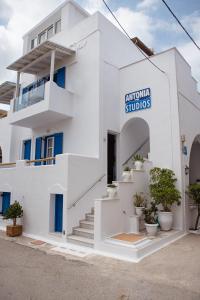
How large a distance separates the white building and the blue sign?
0.15 feet

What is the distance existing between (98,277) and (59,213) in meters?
3.73

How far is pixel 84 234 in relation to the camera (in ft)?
24.1

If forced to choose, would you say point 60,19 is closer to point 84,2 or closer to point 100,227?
point 84,2

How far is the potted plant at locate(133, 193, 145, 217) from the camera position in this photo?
26.4 ft

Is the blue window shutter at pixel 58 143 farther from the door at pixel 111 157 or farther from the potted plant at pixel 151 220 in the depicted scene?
the potted plant at pixel 151 220

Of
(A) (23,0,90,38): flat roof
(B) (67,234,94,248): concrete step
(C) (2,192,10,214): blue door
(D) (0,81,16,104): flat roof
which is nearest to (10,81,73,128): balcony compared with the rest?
(D) (0,81,16,104): flat roof

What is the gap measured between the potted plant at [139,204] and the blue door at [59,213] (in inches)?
103

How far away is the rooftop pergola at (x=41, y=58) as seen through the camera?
1038cm

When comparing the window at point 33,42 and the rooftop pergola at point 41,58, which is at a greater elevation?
the window at point 33,42

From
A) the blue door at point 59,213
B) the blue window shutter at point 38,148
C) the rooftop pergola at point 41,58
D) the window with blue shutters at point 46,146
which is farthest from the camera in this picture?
the blue window shutter at point 38,148

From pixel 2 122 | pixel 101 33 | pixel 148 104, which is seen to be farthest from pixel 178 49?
pixel 2 122

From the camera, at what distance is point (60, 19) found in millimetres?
13531

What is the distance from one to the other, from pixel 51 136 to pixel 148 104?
521 cm

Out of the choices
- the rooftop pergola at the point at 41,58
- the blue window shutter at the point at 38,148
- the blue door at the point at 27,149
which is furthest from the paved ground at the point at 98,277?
the rooftop pergola at the point at 41,58
